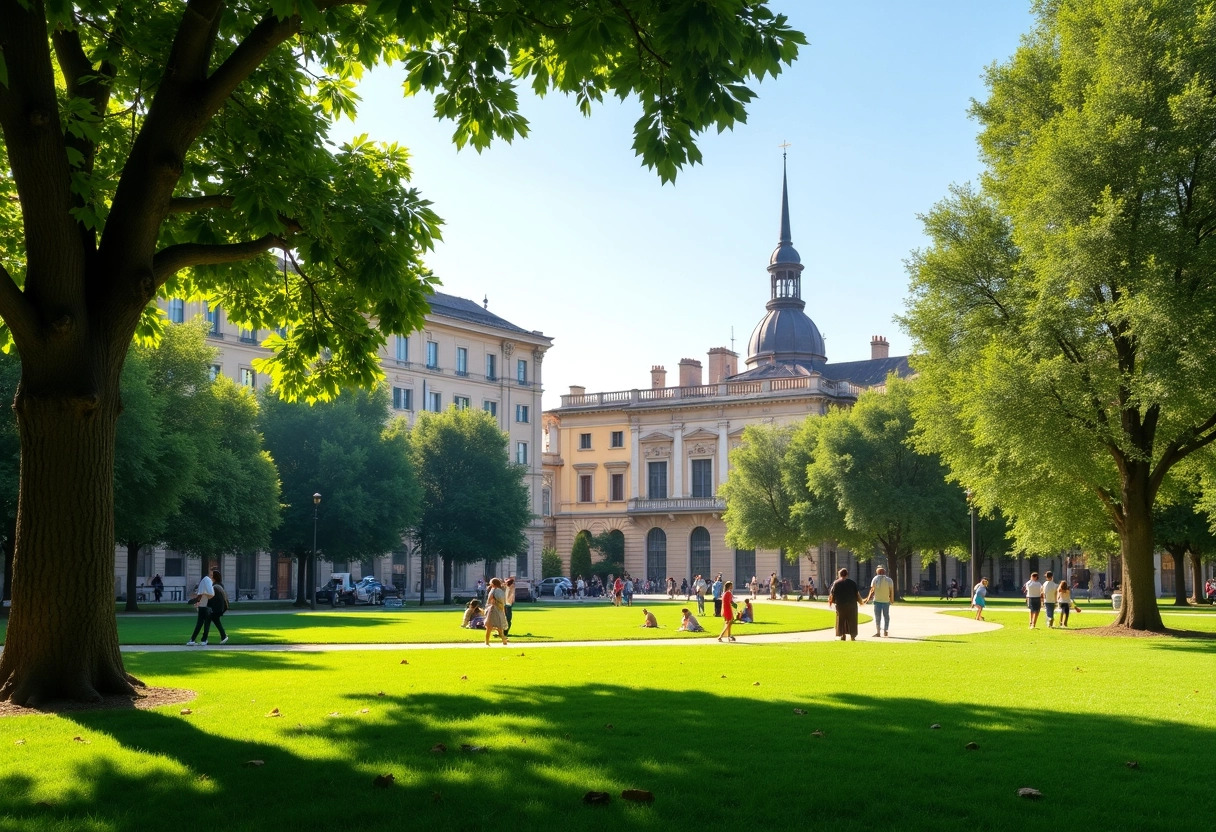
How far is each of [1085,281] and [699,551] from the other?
70578 mm

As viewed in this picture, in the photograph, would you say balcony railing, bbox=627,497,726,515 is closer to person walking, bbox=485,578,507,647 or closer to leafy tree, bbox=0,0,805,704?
person walking, bbox=485,578,507,647

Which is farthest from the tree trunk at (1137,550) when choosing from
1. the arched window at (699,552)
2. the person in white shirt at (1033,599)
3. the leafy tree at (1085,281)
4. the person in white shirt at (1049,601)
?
the arched window at (699,552)

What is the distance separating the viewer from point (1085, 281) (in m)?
28.4

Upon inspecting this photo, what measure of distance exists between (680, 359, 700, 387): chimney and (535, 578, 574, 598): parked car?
22.9 metres

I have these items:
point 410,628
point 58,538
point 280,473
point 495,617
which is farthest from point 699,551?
point 58,538

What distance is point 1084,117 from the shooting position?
Answer: 2941cm

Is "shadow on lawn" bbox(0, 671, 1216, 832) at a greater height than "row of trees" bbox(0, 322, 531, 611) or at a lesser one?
lesser

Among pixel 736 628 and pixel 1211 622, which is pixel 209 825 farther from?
pixel 1211 622

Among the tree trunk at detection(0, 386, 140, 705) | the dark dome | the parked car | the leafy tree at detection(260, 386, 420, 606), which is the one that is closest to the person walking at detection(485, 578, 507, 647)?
the tree trunk at detection(0, 386, 140, 705)

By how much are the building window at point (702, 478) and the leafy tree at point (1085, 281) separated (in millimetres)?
62789

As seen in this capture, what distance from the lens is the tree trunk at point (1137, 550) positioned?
1243 inches

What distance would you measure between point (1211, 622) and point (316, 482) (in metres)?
40.2

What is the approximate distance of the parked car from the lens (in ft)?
280

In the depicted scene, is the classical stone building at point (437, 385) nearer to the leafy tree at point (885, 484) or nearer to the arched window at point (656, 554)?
the arched window at point (656, 554)
